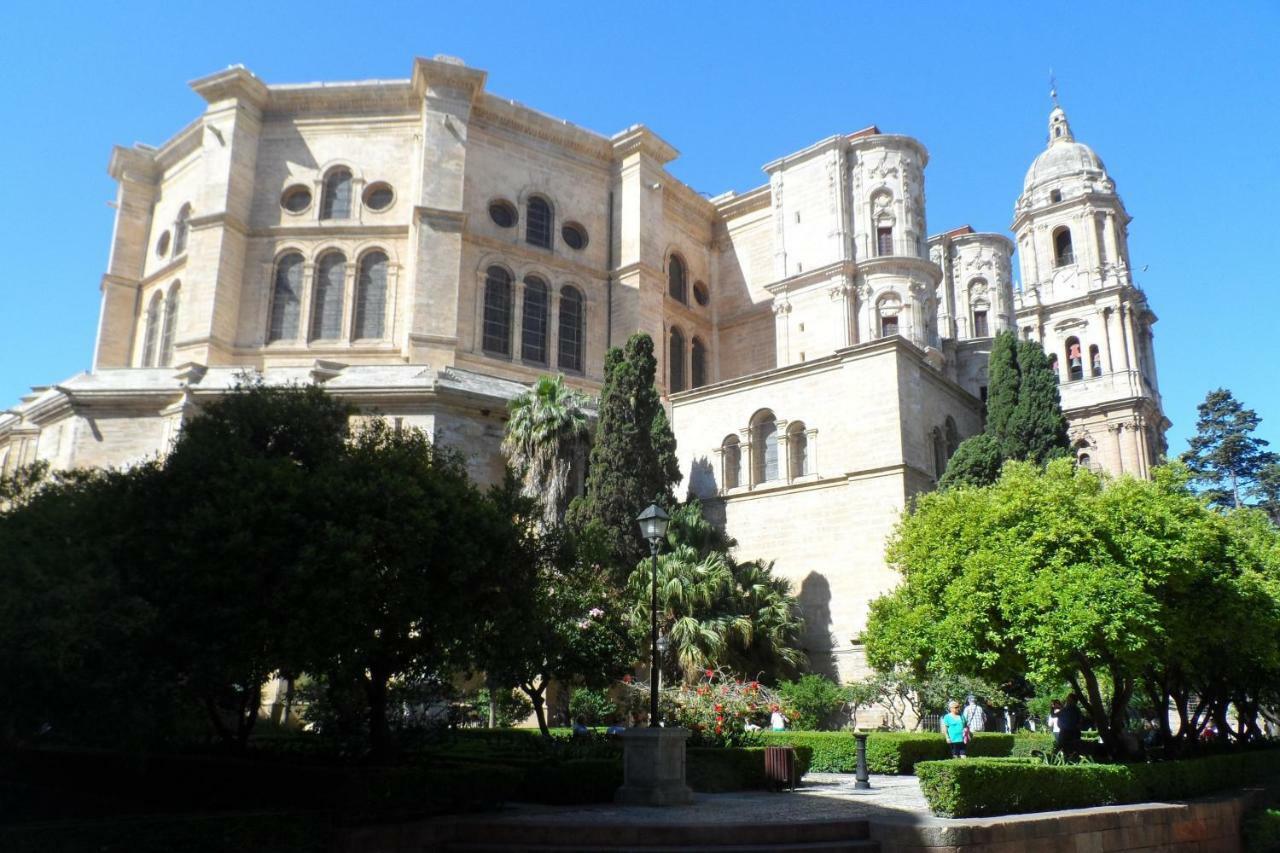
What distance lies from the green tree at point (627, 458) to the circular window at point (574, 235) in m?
10.6

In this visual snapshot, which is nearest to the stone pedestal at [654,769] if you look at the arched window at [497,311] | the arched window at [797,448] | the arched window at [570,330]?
the arched window at [797,448]

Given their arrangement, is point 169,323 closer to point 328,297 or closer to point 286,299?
point 286,299

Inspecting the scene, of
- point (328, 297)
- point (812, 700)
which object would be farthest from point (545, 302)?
point (812, 700)

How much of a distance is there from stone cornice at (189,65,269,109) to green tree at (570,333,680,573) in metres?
17.4

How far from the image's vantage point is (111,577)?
10.6 m

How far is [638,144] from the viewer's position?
124ft

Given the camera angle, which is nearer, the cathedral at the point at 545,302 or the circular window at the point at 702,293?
the cathedral at the point at 545,302

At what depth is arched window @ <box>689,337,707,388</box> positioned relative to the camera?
133ft

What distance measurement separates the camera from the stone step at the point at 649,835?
10445 mm

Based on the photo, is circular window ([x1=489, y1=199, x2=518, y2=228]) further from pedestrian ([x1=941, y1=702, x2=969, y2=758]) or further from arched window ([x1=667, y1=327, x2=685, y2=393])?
pedestrian ([x1=941, y1=702, x2=969, y2=758])

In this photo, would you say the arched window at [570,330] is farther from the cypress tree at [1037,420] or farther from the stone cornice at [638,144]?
the cypress tree at [1037,420]

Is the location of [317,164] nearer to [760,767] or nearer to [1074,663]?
[760,767]

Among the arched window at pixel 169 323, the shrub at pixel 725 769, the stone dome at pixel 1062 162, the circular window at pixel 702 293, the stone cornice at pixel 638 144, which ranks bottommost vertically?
the shrub at pixel 725 769

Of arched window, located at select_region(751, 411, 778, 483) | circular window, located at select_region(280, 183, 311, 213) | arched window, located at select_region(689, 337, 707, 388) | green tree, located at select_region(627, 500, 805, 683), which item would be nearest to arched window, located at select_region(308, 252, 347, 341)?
circular window, located at select_region(280, 183, 311, 213)
